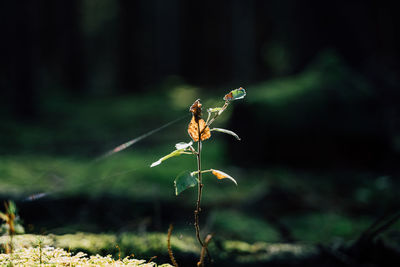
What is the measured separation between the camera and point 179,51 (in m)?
21.2

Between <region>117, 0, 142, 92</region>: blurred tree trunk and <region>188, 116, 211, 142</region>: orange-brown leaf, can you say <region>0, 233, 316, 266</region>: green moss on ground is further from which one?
<region>117, 0, 142, 92</region>: blurred tree trunk

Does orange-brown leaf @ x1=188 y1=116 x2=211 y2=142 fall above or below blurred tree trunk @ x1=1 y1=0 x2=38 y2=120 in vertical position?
below

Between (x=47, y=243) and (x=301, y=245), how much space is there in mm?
1211

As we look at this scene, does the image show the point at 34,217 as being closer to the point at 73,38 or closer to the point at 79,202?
the point at 79,202

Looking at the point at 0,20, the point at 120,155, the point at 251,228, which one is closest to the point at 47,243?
the point at 251,228

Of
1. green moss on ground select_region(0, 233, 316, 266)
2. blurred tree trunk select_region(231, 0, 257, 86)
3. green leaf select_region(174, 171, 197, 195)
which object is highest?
blurred tree trunk select_region(231, 0, 257, 86)

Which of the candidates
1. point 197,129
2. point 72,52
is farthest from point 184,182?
point 72,52

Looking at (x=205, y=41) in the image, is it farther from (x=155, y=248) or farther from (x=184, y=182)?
(x=184, y=182)

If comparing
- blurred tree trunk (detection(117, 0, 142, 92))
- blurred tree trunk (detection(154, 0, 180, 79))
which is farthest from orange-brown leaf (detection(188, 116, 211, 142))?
blurred tree trunk (detection(154, 0, 180, 79))

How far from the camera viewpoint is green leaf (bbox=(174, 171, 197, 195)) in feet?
3.31

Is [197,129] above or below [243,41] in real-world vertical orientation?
below

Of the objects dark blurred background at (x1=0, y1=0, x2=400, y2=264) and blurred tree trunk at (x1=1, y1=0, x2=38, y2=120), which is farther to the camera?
blurred tree trunk at (x1=1, y1=0, x2=38, y2=120)

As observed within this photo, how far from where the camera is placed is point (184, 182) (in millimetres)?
1033

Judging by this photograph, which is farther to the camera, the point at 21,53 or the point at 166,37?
the point at 166,37
